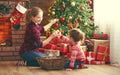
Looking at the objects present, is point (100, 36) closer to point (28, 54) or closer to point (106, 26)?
point (106, 26)

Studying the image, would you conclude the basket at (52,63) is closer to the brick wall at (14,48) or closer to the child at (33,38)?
the child at (33,38)

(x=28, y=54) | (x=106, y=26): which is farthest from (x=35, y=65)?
(x=106, y=26)

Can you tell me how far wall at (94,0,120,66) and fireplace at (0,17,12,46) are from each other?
166cm

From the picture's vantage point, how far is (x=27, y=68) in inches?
180

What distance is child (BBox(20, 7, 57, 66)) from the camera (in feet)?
15.0

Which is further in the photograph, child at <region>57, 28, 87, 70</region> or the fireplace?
the fireplace

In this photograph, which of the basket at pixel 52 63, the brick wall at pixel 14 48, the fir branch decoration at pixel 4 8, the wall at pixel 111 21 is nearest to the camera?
the basket at pixel 52 63

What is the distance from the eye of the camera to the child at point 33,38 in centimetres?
457

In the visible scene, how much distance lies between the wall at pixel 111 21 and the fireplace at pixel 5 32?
1.66 metres

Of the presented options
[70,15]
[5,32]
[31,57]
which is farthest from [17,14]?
[31,57]

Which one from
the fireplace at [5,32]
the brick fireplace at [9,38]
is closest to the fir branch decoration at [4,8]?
the brick fireplace at [9,38]

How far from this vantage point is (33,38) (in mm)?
4629

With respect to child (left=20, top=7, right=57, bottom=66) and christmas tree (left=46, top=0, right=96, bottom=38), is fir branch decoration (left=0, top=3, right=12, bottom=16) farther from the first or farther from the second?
child (left=20, top=7, right=57, bottom=66)

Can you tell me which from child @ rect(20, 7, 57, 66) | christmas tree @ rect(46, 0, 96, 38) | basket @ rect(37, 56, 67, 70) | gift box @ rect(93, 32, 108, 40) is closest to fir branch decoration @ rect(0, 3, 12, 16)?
christmas tree @ rect(46, 0, 96, 38)
